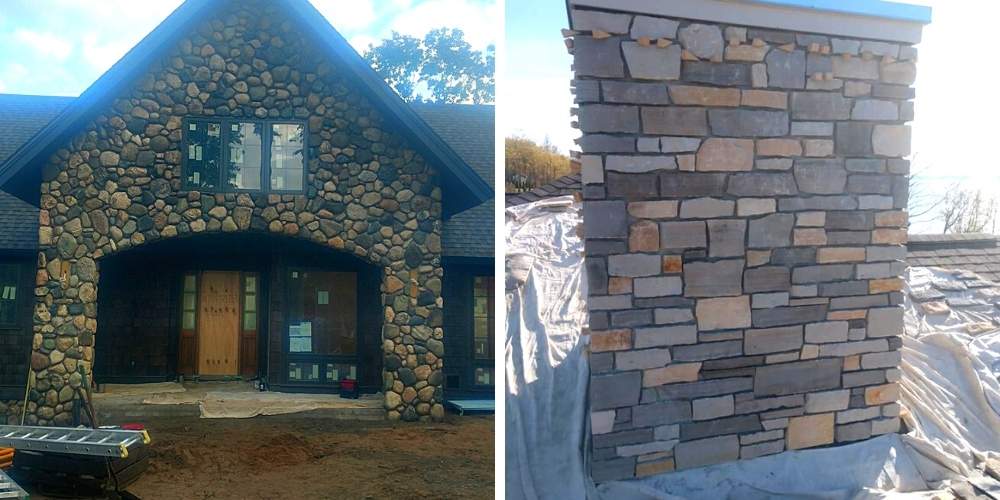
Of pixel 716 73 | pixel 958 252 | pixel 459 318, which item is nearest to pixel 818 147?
pixel 716 73

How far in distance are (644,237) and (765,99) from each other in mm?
961

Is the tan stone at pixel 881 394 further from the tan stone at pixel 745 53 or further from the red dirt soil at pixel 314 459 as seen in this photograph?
the red dirt soil at pixel 314 459

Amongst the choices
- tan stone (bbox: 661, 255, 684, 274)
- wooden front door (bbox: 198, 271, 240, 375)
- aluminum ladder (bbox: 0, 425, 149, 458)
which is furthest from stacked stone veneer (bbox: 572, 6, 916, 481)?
aluminum ladder (bbox: 0, 425, 149, 458)

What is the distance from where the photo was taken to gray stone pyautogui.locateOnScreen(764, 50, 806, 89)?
392cm

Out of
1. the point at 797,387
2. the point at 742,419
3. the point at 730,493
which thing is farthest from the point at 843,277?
the point at 730,493

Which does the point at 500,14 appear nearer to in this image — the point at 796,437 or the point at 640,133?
the point at 640,133

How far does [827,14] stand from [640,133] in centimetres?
122

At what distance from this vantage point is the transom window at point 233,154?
3953 millimetres

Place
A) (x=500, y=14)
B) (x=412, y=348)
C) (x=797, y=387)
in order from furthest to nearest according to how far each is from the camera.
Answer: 1. (x=412, y=348)
2. (x=797, y=387)
3. (x=500, y=14)

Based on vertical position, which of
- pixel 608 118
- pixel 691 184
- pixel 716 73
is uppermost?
pixel 716 73

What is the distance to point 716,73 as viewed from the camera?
12.5 ft

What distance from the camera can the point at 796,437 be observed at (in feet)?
13.6

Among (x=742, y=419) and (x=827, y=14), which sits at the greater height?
(x=827, y=14)

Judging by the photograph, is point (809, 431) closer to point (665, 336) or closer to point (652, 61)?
point (665, 336)
